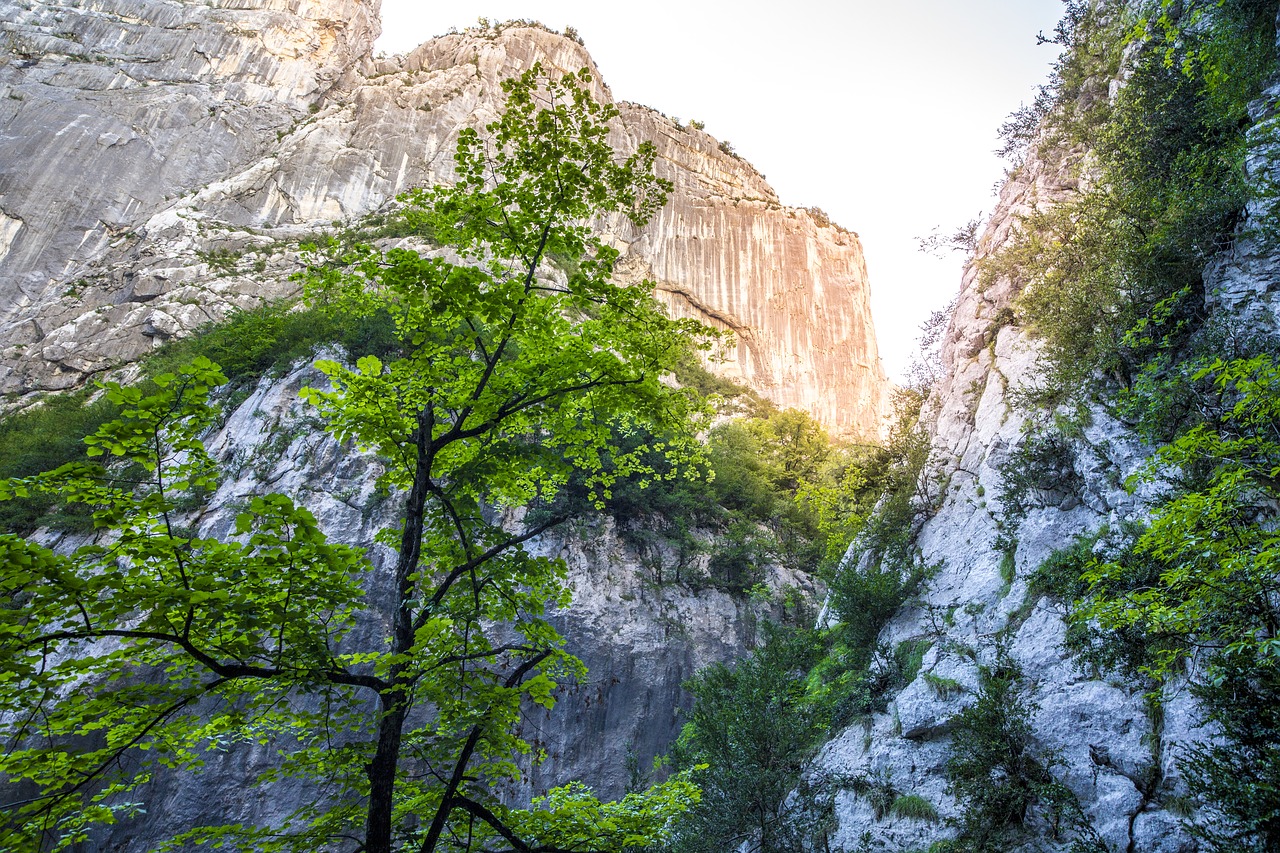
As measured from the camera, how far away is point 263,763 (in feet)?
46.4

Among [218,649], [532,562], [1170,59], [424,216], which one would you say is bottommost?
[218,649]

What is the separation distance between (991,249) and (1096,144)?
3974mm

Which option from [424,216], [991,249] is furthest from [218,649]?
[991,249]

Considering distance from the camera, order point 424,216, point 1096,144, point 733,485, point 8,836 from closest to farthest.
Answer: point 8,836 < point 424,216 < point 1096,144 < point 733,485

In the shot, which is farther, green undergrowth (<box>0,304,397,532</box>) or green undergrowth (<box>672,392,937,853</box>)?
green undergrowth (<box>0,304,397,532</box>)

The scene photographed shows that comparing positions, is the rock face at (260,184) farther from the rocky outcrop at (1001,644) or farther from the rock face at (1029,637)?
the rock face at (1029,637)

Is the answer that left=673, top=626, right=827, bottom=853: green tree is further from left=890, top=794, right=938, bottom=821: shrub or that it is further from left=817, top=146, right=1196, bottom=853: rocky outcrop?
left=890, top=794, right=938, bottom=821: shrub

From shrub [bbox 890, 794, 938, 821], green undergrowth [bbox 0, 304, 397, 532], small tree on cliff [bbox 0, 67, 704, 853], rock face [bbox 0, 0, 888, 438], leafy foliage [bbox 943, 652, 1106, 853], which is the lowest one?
shrub [bbox 890, 794, 938, 821]

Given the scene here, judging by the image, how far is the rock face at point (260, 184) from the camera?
110 ft

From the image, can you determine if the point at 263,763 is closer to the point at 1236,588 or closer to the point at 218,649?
the point at 218,649

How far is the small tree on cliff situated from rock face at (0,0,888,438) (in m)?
29.5

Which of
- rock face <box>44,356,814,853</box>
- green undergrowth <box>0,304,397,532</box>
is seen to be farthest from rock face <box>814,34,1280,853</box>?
green undergrowth <box>0,304,397,532</box>

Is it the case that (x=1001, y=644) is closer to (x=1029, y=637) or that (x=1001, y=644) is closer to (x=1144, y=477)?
(x=1029, y=637)

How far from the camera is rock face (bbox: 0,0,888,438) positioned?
33531 millimetres
